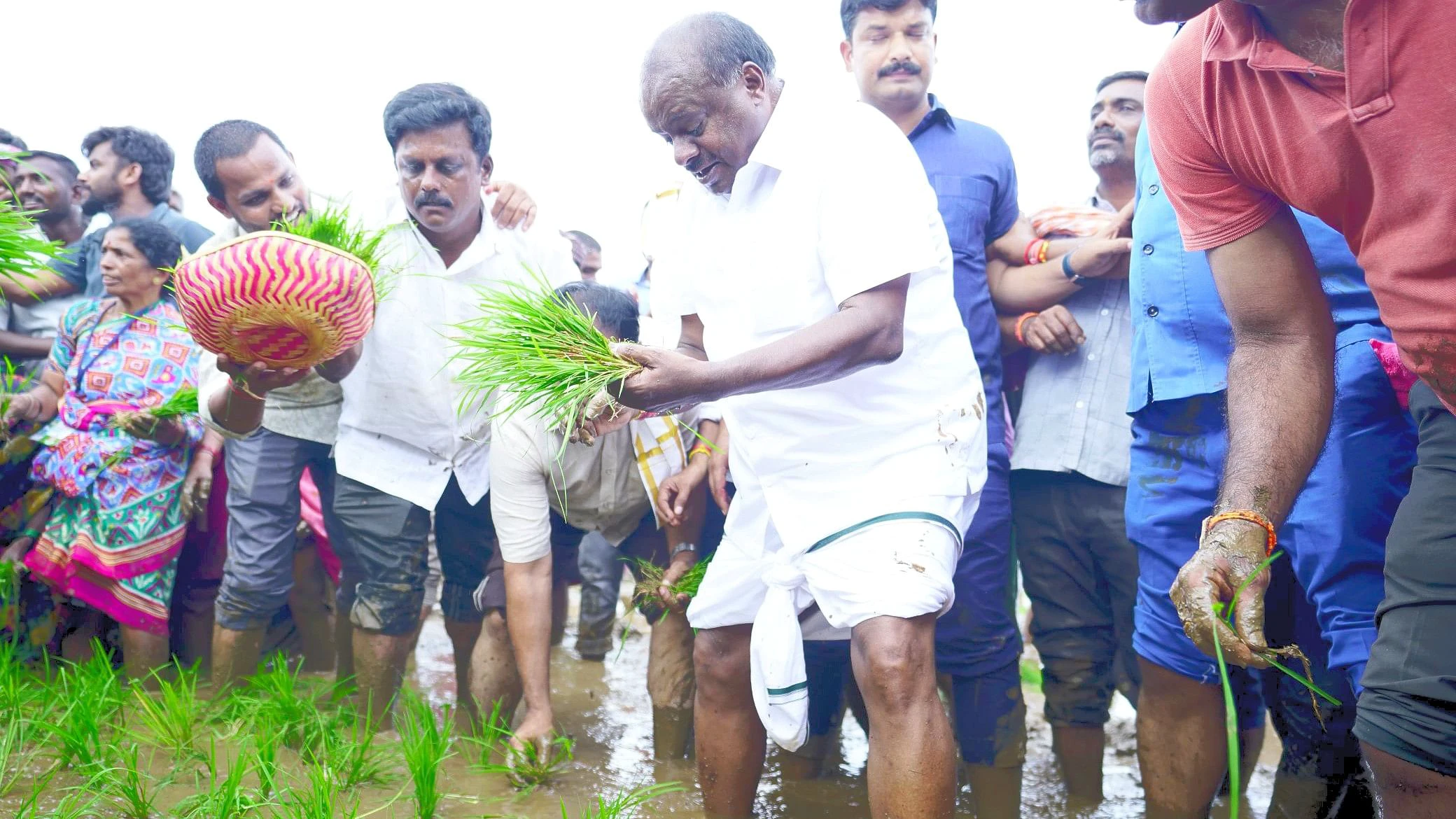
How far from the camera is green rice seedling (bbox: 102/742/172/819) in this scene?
267 cm

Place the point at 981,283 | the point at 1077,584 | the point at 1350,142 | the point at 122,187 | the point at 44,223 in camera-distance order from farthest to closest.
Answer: the point at 44,223
the point at 122,187
the point at 981,283
the point at 1077,584
the point at 1350,142

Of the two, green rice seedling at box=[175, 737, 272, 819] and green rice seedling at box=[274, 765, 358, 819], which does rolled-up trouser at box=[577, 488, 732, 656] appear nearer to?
green rice seedling at box=[274, 765, 358, 819]

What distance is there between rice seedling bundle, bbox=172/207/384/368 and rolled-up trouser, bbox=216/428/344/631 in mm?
839

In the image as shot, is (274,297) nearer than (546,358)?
No

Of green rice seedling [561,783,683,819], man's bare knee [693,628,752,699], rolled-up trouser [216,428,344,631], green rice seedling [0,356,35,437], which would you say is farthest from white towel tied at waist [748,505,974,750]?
green rice seedling [0,356,35,437]

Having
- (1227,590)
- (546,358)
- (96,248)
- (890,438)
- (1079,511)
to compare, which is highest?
(96,248)

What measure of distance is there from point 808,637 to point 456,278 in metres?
1.87

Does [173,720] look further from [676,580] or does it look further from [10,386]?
[10,386]

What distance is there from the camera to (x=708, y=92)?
2.58 m

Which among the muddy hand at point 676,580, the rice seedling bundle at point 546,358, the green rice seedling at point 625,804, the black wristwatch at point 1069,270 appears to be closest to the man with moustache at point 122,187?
the rice seedling bundle at point 546,358

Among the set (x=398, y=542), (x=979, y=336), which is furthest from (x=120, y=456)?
(x=979, y=336)

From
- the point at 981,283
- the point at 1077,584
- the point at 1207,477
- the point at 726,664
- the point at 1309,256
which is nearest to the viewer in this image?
the point at 1309,256

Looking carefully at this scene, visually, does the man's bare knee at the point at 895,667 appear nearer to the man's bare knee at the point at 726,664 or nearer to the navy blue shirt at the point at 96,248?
the man's bare knee at the point at 726,664

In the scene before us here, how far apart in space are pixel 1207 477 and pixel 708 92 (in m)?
1.49
